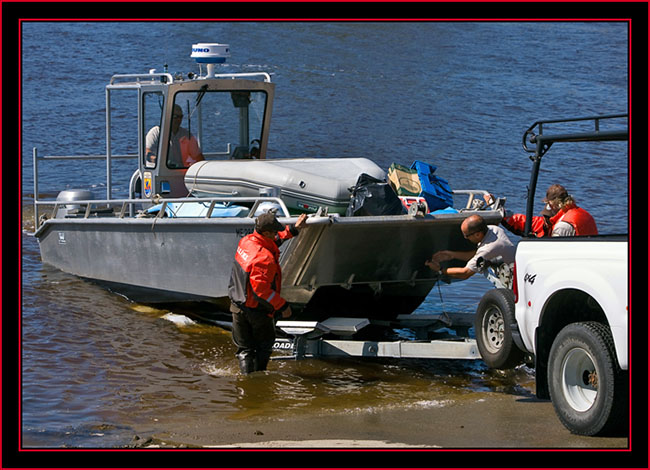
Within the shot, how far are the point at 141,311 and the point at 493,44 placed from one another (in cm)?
2293

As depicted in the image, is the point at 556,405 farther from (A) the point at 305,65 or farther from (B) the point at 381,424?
(A) the point at 305,65

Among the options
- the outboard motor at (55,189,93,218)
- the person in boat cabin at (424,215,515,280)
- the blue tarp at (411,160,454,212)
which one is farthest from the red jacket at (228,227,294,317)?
the outboard motor at (55,189,93,218)

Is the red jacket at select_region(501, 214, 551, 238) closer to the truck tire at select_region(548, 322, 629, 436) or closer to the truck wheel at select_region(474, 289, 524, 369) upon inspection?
the truck wheel at select_region(474, 289, 524, 369)

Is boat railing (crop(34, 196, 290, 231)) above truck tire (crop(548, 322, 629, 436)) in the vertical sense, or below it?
above

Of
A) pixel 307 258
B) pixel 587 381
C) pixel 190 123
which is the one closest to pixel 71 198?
pixel 190 123

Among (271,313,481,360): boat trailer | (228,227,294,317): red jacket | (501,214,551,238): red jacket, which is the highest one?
(501,214,551,238): red jacket

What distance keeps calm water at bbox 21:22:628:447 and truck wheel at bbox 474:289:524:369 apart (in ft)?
1.83

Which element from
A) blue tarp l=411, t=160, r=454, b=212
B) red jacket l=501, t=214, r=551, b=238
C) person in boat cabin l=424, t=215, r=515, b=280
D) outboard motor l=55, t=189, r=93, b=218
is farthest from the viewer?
outboard motor l=55, t=189, r=93, b=218

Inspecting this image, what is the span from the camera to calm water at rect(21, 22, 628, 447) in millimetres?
8305

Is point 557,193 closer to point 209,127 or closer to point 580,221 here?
point 580,221

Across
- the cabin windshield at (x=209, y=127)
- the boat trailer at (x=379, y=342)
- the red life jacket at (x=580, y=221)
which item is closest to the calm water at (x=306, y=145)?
the boat trailer at (x=379, y=342)

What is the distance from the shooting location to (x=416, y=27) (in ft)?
112

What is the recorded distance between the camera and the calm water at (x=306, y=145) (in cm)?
830

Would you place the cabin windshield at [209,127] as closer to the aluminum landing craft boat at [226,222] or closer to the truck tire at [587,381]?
the aluminum landing craft boat at [226,222]
